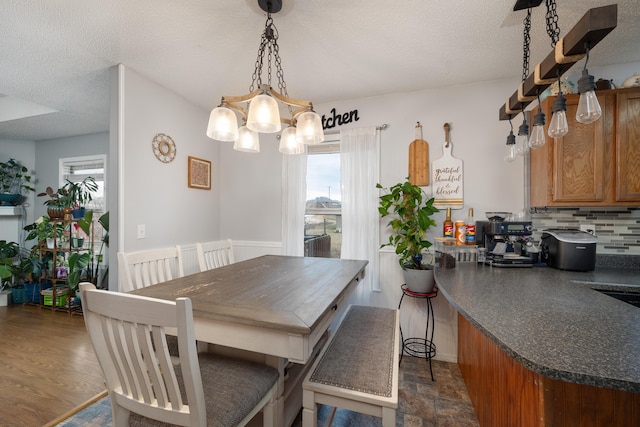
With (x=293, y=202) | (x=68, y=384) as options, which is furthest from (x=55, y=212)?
(x=293, y=202)

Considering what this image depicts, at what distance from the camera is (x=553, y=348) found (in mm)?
720

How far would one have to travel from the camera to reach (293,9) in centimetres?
148

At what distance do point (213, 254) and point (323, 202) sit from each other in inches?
49.8

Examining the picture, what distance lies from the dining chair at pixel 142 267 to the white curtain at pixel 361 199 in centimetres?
157

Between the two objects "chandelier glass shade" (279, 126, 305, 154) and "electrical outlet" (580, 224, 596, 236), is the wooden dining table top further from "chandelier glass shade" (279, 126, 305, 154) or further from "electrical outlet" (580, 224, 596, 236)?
"electrical outlet" (580, 224, 596, 236)

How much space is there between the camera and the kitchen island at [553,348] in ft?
2.13

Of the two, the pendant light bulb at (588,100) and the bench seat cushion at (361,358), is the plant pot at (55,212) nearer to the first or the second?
the bench seat cushion at (361,358)

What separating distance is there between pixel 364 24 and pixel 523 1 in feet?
2.83

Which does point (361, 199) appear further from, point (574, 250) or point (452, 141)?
point (574, 250)

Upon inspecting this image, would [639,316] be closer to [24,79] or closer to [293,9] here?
[293,9]

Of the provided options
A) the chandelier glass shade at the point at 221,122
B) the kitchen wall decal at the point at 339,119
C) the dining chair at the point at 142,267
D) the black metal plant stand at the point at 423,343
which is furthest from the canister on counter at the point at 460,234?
the dining chair at the point at 142,267

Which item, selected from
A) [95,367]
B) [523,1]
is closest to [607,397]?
[523,1]

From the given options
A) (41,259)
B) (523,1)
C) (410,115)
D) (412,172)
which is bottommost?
(41,259)

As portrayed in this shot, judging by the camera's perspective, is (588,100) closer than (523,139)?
Yes
